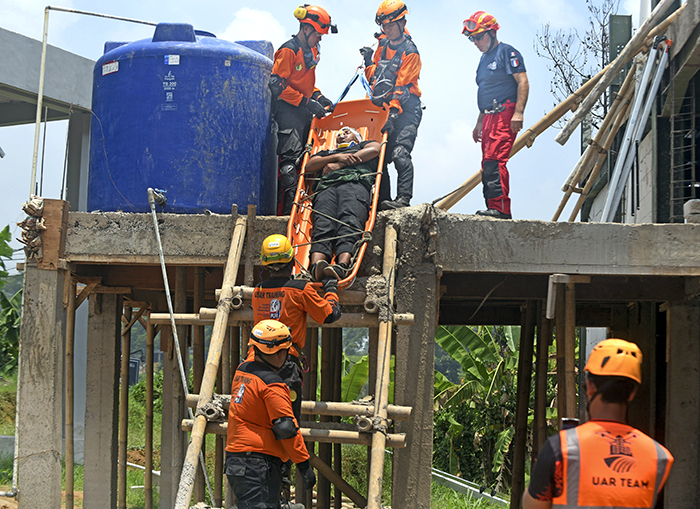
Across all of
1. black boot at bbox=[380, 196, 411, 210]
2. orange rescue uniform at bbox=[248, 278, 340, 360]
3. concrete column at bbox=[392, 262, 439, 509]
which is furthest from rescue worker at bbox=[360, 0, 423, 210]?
orange rescue uniform at bbox=[248, 278, 340, 360]

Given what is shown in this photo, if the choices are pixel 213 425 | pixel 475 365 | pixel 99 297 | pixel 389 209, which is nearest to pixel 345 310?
pixel 389 209

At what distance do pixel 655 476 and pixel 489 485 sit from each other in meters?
12.8

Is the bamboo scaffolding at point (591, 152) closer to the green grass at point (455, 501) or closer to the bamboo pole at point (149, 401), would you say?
the green grass at point (455, 501)

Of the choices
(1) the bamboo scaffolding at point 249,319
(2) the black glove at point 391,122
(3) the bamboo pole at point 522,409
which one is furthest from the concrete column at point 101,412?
(3) the bamboo pole at point 522,409

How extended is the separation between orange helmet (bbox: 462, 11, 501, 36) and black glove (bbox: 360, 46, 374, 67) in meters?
1.07

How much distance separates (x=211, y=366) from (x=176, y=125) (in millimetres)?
2707

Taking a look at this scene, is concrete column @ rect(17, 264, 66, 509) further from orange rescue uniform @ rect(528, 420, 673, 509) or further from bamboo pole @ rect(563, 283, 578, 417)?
orange rescue uniform @ rect(528, 420, 673, 509)

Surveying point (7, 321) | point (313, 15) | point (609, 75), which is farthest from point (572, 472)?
point (7, 321)

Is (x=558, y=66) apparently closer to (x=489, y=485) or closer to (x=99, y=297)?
(x=489, y=485)

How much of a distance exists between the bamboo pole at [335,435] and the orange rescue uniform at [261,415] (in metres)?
0.39

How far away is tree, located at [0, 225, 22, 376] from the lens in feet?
52.5

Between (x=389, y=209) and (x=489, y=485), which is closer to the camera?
(x=389, y=209)

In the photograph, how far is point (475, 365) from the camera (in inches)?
564

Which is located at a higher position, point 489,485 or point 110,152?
point 110,152
